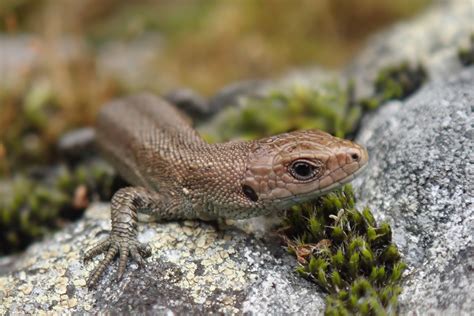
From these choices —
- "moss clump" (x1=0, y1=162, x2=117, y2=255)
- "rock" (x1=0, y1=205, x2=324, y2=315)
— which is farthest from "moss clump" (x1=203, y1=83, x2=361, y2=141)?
"rock" (x1=0, y1=205, x2=324, y2=315)

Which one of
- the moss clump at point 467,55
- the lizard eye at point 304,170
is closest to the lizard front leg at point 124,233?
the lizard eye at point 304,170

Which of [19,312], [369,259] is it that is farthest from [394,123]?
[19,312]

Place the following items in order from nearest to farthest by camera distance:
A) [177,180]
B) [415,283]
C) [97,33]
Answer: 1. [415,283]
2. [177,180]
3. [97,33]

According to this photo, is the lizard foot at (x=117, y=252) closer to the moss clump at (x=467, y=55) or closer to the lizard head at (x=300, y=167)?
the lizard head at (x=300, y=167)

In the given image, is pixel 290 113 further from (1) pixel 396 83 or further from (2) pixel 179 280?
(2) pixel 179 280

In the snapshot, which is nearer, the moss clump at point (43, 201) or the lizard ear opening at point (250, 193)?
the lizard ear opening at point (250, 193)

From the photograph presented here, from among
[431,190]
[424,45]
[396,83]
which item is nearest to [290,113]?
[396,83]

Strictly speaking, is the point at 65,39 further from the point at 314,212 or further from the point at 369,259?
the point at 369,259
